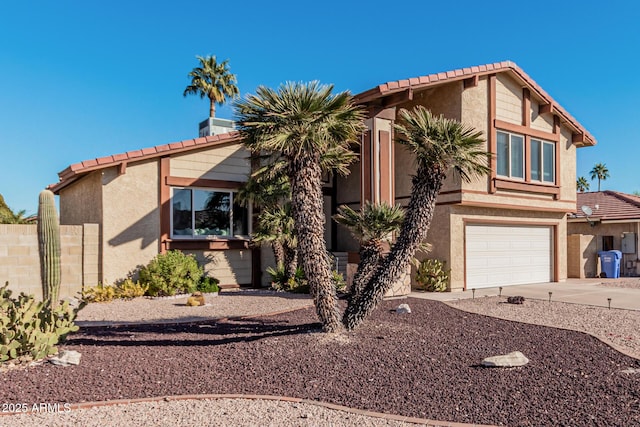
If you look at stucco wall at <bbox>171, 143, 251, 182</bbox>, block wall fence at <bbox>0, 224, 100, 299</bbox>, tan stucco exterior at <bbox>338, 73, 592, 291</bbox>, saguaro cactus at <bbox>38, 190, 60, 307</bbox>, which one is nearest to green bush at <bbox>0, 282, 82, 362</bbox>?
saguaro cactus at <bbox>38, 190, 60, 307</bbox>

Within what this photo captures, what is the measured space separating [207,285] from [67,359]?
7444 mm

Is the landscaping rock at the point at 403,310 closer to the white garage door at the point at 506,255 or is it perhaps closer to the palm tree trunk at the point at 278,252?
the palm tree trunk at the point at 278,252

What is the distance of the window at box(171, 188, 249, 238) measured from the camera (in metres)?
14.3

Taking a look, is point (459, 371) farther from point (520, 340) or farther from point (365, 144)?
point (365, 144)

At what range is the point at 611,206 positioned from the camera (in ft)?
76.4

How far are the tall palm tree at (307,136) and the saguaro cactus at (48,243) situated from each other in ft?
23.1

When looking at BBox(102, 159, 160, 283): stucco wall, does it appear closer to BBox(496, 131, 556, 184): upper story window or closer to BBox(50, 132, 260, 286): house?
BBox(50, 132, 260, 286): house

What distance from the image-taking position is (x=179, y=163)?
46.7ft

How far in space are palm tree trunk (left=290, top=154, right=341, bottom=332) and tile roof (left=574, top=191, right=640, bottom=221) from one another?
19244 mm

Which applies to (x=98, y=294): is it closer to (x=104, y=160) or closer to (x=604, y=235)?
(x=104, y=160)

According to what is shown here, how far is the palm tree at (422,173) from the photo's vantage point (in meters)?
7.55

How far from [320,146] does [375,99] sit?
251 inches

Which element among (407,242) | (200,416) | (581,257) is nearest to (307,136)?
(407,242)

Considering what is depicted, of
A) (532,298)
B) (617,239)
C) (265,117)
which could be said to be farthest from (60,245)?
(617,239)
